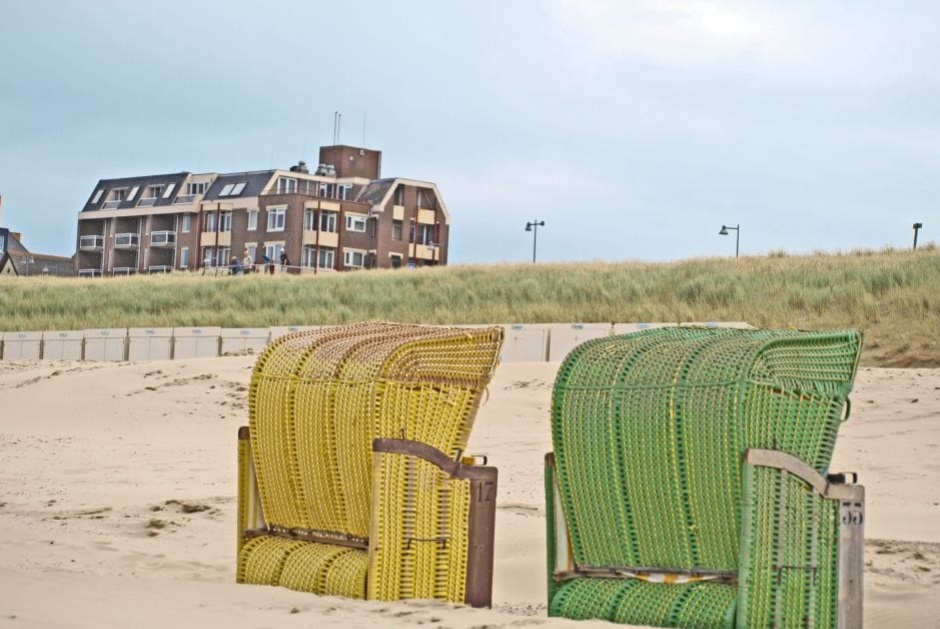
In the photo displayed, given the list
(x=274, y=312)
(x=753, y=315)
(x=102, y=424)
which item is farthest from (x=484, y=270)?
(x=102, y=424)

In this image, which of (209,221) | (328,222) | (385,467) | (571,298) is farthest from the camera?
(209,221)

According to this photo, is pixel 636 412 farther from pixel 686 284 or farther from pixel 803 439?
pixel 686 284

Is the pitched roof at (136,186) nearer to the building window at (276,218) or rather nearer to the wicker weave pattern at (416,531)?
the building window at (276,218)

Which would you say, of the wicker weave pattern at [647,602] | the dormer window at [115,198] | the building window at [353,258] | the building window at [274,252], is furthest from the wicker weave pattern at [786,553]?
the dormer window at [115,198]

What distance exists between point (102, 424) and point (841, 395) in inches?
608

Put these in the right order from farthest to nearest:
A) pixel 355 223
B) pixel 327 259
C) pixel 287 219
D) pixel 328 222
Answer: pixel 327 259 < pixel 355 223 < pixel 328 222 < pixel 287 219

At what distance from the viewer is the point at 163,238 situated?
86.4 metres

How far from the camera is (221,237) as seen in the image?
82.9 meters

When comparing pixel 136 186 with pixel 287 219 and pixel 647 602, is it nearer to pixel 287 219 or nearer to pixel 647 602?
pixel 287 219

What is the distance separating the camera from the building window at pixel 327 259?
80188 mm

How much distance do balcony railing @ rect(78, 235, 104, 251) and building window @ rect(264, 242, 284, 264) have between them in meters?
16.4

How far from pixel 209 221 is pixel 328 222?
26.8 feet

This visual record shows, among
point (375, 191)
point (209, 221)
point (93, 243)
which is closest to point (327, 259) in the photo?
point (375, 191)

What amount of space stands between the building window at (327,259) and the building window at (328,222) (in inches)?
48.2
